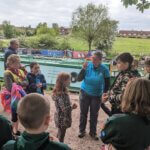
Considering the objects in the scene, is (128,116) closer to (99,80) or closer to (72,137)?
(99,80)

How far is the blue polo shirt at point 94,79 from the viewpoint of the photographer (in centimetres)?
559

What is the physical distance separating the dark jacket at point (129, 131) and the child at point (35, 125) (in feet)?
2.12

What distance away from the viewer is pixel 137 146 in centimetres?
267

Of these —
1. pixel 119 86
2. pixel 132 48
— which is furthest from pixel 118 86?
pixel 132 48

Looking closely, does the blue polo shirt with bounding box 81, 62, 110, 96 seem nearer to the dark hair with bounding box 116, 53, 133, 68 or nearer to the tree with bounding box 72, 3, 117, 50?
the dark hair with bounding box 116, 53, 133, 68

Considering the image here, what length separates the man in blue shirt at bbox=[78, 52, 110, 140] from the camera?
18.3 ft

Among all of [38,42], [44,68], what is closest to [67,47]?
[38,42]

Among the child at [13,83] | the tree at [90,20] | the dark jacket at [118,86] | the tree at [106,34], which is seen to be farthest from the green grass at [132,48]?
the dark jacket at [118,86]

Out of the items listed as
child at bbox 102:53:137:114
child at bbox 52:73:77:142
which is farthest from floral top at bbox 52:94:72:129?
child at bbox 102:53:137:114

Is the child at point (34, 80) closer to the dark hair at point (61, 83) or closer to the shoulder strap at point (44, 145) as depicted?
the dark hair at point (61, 83)

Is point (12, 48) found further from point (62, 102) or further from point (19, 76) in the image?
point (62, 102)

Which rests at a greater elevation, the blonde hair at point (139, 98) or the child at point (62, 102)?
the blonde hair at point (139, 98)

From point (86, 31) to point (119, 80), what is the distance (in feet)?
91.5

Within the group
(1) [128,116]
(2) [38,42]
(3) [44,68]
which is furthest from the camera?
(2) [38,42]
